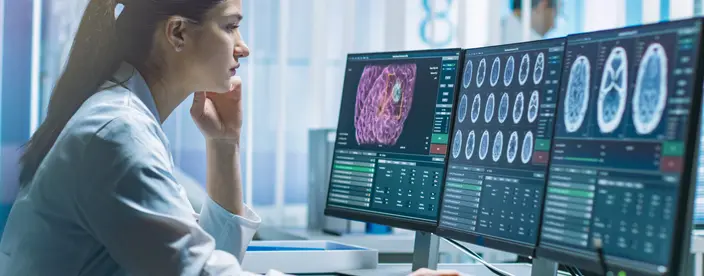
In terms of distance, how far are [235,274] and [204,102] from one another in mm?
669

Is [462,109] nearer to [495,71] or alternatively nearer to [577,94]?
[495,71]

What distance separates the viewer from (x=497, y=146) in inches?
63.4

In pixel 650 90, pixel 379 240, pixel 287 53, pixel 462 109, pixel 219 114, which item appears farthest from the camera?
pixel 287 53

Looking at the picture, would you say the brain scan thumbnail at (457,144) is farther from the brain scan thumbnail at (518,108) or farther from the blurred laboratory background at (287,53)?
the blurred laboratory background at (287,53)

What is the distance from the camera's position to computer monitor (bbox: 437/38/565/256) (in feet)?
4.84

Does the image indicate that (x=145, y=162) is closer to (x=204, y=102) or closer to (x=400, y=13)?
(x=204, y=102)

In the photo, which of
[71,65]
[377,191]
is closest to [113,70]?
[71,65]

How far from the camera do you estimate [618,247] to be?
125cm

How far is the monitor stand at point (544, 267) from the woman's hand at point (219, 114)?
2.47ft

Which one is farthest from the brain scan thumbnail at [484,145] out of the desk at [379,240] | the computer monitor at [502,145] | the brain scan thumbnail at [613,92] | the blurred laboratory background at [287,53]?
the blurred laboratory background at [287,53]

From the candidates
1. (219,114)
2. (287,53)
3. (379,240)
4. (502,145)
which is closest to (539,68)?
(502,145)

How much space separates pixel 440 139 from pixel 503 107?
0.66 ft

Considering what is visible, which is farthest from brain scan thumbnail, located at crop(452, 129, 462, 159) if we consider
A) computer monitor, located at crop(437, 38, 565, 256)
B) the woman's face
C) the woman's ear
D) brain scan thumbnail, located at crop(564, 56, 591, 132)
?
the woman's ear

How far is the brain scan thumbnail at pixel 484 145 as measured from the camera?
1.64 meters
